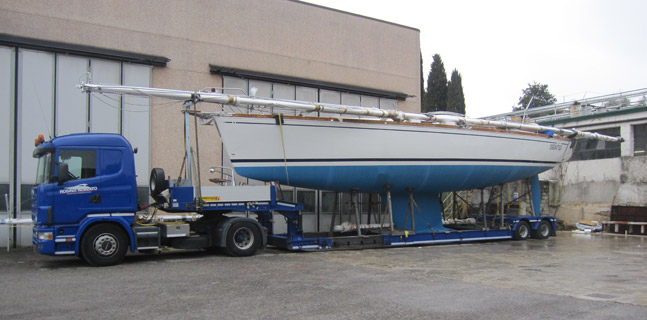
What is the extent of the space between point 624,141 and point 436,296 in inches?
613

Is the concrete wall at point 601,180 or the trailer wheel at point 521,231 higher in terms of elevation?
the concrete wall at point 601,180

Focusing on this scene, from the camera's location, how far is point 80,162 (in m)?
10.0

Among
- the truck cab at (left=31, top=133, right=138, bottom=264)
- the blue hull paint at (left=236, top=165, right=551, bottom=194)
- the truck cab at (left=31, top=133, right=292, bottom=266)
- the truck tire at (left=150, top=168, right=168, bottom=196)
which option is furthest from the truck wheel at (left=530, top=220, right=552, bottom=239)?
the truck cab at (left=31, top=133, right=138, bottom=264)

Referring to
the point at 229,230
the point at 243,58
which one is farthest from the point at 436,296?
the point at 243,58

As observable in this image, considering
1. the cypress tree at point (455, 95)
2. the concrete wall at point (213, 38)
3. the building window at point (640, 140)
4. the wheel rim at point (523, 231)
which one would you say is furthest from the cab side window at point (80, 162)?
the cypress tree at point (455, 95)

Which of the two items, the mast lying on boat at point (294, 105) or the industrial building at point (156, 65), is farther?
the industrial building at point (156, 65)

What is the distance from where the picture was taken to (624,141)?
1911 centimetres

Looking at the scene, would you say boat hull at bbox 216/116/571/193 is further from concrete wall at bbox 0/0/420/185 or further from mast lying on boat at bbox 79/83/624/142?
concrete wall at bbox 0/0/420/185

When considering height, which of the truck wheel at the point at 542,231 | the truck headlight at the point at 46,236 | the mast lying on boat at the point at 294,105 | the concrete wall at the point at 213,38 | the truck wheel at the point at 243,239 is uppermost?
the concrete wall at the point at 213,38

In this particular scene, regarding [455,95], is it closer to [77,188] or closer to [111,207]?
[111,207]

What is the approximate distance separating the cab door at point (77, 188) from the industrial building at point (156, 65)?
3.95m

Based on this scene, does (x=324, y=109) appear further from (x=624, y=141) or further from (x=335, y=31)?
(x=624, y=141)

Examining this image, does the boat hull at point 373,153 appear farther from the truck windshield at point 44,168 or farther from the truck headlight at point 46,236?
the truck headlight at point 46,236

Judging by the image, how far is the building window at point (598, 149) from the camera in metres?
20.1
